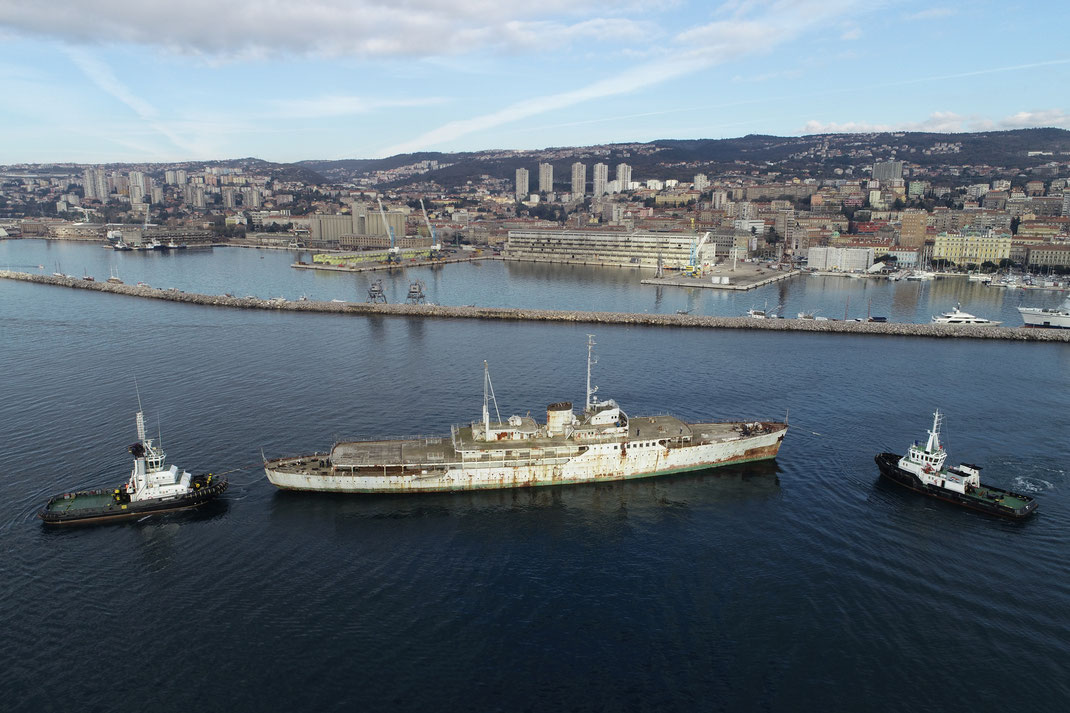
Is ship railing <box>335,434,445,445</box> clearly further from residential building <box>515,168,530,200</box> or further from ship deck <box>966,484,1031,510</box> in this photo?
residential building <box>515,168,530,200</box>

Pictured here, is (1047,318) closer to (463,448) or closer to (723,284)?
(723,284)

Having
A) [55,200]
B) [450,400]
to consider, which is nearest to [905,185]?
[450,400]

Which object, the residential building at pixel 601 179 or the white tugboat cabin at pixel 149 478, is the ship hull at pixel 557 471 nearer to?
the white tugboat cabin at pixel 149 478

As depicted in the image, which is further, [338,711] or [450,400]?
[450,400]

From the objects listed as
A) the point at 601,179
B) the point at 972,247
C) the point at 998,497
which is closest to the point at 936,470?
the point at 998,497

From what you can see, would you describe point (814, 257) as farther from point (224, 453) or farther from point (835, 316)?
point (224, 453)

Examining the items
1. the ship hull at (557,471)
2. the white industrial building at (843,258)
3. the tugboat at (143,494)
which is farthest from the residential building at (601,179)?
the tugboat at (143,494)

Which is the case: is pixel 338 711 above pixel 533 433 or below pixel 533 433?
below
